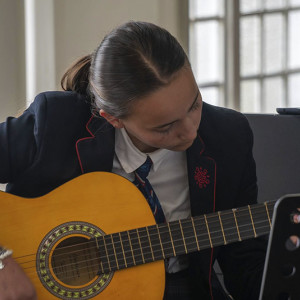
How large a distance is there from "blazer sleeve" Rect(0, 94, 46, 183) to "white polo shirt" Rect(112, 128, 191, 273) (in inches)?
7.3

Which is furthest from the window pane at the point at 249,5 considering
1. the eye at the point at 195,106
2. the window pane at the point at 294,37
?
the eye at the point at 195,106

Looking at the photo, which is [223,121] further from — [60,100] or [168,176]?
[60,100]

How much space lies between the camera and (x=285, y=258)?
104 centimetres

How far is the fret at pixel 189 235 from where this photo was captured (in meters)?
1.34

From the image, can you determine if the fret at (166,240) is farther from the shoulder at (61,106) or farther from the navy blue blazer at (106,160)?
the shoulder at (61,106)

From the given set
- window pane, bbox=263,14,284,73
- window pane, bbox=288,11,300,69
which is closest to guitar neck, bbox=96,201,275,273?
window pane, bbox=263,14,284,73

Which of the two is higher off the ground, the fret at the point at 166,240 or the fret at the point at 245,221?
the fret at the point at 245,221

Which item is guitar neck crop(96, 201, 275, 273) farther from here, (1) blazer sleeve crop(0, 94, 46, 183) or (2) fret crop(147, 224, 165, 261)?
(1) blazer sleeve crop(0, 94, 46, 183)

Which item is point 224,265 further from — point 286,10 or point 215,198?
point 286,10

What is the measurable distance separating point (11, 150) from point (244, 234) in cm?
52

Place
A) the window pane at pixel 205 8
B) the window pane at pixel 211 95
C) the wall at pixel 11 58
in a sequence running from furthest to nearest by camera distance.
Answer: the window pane at pixel 211 95 < the window pane at pixel 205 8 < the wall at pixel 11 58

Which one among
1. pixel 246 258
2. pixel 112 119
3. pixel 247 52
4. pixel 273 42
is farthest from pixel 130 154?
pixel 273 42

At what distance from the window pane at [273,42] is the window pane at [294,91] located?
5.8 inches

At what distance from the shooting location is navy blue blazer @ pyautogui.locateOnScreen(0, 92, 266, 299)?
1438 mm
